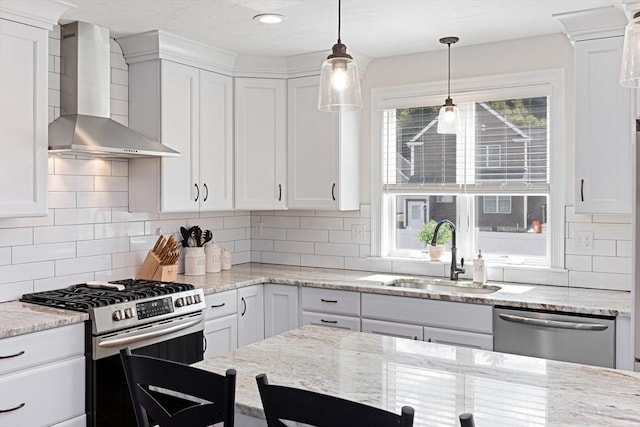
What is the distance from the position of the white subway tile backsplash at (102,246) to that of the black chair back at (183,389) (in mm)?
2120

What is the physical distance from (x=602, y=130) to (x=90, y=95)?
2.81 metres

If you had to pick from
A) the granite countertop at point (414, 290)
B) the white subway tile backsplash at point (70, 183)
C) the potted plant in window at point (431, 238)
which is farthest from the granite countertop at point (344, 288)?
the white subway tile backsplash at point (70, 183)

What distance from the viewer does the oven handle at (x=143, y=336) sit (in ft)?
9.29

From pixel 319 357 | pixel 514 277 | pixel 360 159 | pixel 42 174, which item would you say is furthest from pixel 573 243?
pixel 42 174

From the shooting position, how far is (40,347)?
2600mm

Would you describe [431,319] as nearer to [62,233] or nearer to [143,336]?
[143,336]

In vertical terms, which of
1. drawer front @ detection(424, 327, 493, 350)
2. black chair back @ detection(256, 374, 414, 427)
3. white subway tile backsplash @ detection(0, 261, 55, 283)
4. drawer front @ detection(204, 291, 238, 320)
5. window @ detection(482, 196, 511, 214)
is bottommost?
drawer front @ detection(424, 327, 493, 350)

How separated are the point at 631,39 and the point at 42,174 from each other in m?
2.63

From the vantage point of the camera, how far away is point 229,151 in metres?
4.17

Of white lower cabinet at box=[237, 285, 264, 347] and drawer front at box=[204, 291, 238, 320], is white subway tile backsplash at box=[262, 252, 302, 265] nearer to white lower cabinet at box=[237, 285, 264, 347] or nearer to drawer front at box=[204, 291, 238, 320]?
white lower cabinet at box=[237, 285, 264, 347]

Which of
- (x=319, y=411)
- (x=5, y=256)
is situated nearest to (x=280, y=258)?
(x=5, y=256)

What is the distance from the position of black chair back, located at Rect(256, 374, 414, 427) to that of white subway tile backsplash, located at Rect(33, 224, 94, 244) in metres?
2.44

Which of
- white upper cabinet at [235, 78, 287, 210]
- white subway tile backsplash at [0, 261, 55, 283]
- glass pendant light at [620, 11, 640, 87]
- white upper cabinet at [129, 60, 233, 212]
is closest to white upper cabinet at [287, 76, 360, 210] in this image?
white upper cabinet at [235, 78, 287, 210]

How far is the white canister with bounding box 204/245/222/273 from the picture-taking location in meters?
4.20
